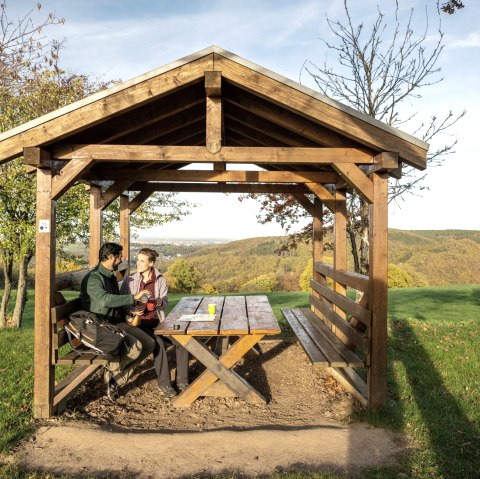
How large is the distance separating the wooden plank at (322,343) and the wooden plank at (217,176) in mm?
2249

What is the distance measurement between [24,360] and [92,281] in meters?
2.89

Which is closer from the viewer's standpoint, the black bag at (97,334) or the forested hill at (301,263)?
the black bag at (97,334)

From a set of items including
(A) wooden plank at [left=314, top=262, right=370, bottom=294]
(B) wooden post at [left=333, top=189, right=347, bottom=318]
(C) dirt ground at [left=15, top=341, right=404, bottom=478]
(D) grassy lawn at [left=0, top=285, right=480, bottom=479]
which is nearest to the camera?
(C) dirt ground at [left=15, top=341, right=404, bottom=478]

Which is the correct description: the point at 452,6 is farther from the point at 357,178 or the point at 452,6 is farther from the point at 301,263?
the point at 301,263

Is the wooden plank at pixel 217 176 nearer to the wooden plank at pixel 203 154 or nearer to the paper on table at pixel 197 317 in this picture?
the wooden plank at pixel 203 154

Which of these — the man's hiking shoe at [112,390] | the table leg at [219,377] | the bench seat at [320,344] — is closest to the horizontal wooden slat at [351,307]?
the bench seat at [320,344]

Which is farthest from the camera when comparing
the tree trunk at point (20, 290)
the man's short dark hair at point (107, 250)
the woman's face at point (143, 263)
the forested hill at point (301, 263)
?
the forested hill at point (301, 263)

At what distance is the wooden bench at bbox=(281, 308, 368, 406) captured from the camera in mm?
4684

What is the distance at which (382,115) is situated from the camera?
1116 cm

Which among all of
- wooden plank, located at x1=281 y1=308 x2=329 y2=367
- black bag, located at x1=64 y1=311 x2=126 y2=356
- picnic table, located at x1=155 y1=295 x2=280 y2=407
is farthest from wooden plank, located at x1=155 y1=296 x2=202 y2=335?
wooden plank, located at x1=281 y1=308 x2=329 y2=367

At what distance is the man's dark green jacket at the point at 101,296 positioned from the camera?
4.95m

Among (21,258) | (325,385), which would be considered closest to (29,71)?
(21,258)

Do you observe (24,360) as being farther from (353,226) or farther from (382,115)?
(382,115)

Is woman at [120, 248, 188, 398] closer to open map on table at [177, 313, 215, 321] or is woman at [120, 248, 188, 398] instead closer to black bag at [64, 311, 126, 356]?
open map on table at [177, 313, 215, 321]
